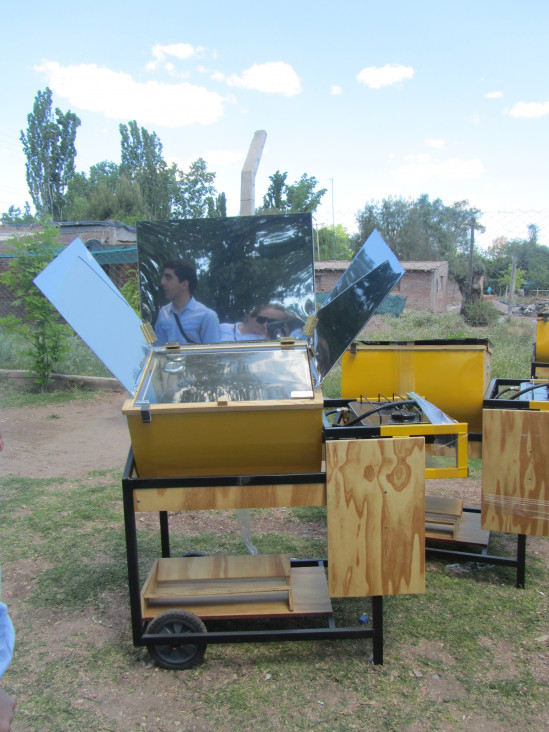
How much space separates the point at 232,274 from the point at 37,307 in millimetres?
7153

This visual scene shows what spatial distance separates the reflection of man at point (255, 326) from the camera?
3045 mm

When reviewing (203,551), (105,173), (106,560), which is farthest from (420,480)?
(105,173)

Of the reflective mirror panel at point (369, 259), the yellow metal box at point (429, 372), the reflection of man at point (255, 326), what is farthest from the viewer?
the yellow metal box at point (429, 372)

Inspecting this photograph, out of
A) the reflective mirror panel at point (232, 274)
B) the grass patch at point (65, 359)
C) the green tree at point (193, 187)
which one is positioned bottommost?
the grass patch at point (65, 359)

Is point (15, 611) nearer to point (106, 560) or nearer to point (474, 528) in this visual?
point (106, 560)

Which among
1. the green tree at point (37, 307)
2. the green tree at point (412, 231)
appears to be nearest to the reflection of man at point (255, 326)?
the green tree at point (37, 307)

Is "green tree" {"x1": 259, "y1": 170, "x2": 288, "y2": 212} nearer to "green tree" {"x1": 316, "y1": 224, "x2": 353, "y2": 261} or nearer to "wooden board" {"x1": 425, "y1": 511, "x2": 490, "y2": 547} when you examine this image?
"green tree" {"x1": 316, "y1": 224, "x2": 353, "y2": 261}

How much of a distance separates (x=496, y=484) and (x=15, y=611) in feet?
8.55

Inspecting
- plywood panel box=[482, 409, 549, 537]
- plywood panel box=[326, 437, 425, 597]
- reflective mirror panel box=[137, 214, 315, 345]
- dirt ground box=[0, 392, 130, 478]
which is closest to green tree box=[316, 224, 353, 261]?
dirt ground box=[0, 392, 130, 478]

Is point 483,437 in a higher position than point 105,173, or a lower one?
lower

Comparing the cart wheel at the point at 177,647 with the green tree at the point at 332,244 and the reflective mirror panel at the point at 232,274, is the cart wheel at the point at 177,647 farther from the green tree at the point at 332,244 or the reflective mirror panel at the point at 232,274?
the green tree at the point at 332,244

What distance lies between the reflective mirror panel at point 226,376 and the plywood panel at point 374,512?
354 millimetres

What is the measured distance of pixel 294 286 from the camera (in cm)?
310

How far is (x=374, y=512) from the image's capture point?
2.40m
